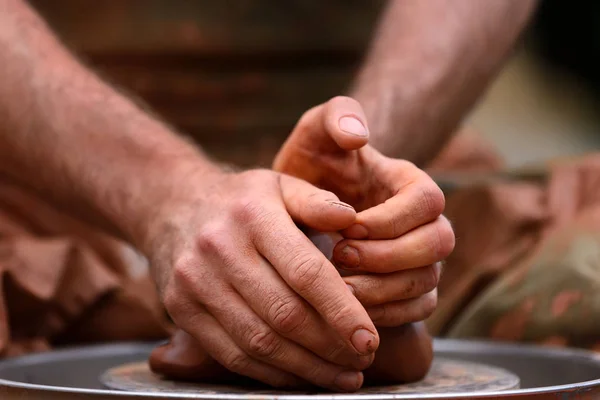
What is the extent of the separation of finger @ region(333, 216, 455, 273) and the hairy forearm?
0.80ft

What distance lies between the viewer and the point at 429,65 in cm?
127

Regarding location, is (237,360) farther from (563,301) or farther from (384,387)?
(563,301)

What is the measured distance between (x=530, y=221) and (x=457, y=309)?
21 centimetres

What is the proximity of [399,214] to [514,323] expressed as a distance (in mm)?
516

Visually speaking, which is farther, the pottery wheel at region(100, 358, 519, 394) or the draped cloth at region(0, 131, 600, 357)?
the draped cloth at region(0, 131, 600, 357)

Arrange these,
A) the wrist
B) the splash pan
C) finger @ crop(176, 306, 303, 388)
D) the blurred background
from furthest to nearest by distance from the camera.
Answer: the blurred background, the wrist, finger @ crop(176, 306, 303, 388), the splash pan

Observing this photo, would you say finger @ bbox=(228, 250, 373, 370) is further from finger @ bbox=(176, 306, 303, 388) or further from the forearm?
the forearm

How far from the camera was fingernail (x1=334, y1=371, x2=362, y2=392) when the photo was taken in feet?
2.38

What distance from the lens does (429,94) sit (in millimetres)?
1246

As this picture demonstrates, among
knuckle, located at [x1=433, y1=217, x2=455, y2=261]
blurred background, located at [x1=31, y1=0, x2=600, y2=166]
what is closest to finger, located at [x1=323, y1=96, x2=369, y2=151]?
knuckle, located at [x1=433, y1=217, x2=455, y2=261]

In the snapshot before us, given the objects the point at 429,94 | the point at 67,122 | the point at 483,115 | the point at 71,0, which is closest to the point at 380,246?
the point at 67,122

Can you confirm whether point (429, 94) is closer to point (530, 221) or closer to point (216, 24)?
point (530, 221)

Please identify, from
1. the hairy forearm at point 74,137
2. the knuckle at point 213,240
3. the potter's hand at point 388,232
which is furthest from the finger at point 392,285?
the hairy forearm at point 74,137

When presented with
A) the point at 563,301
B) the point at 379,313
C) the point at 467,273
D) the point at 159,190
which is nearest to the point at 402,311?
the point at 379,313
